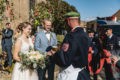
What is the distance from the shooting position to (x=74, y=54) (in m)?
6.20

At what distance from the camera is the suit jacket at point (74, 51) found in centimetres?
618

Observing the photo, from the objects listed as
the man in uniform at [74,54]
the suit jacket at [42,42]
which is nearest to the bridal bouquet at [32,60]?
the suit jacket at [42,42]

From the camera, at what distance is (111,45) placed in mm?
13867

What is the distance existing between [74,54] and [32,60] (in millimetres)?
2431

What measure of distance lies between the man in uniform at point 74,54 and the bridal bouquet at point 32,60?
6.82 feet

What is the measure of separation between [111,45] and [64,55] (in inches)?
308

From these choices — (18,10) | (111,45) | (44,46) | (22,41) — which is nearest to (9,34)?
(111,45)

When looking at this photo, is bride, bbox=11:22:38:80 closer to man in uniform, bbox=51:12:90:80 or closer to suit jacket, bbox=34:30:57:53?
suit jacket, bbox=34:30:57:53

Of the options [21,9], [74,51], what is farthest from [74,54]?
[21,9]

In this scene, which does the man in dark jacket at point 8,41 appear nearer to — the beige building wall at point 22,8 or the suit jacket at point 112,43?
the suit jacket at point 112,43

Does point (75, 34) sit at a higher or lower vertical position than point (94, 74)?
higher

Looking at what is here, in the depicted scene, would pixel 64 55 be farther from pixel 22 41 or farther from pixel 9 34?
pixel 9 34

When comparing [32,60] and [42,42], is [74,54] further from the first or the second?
[42,42]

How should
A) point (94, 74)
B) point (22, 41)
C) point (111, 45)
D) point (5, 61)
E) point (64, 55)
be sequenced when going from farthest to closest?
point (5, 61), point (111, 45), point (94, 74), point (22, 41), point (64, 55)
